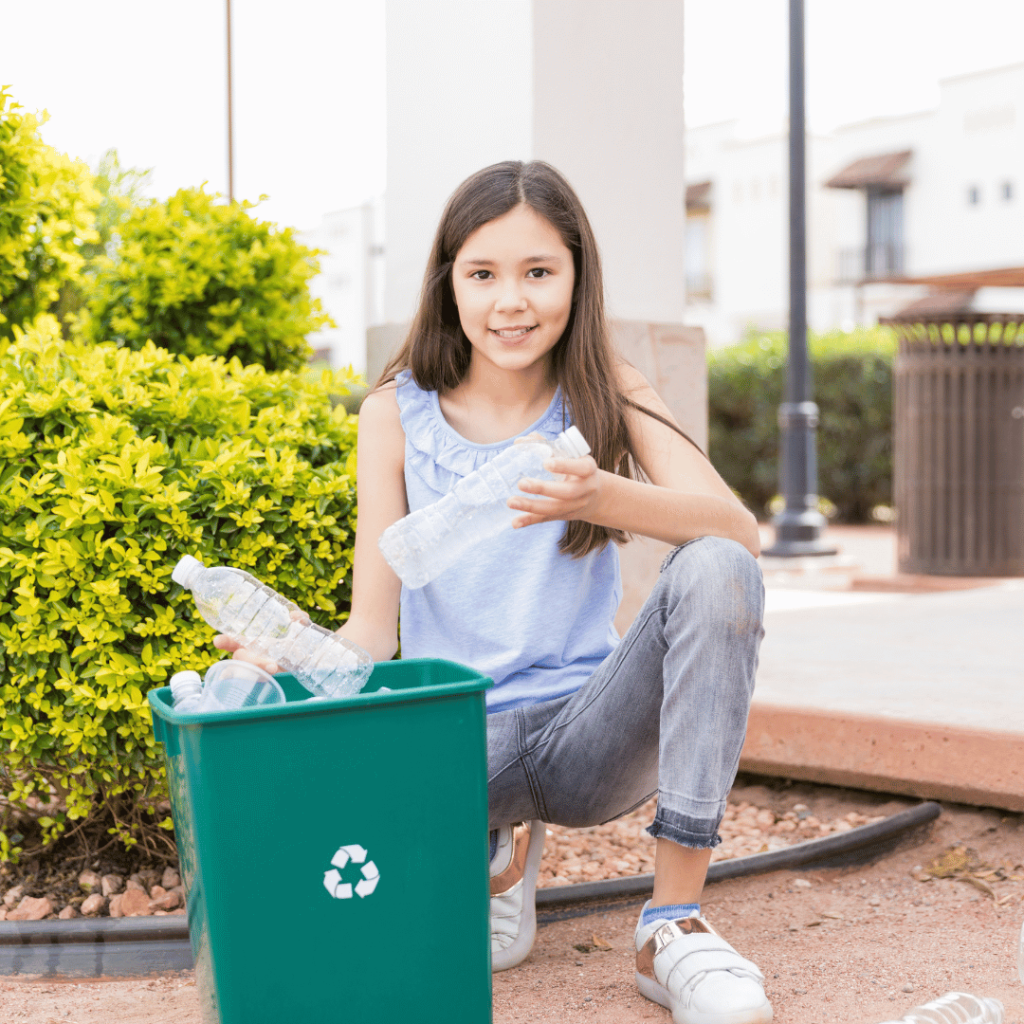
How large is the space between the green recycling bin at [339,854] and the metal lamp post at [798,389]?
299 inches

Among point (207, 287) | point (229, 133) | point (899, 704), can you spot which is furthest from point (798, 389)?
point (207, 287)

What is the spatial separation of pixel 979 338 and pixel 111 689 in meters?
6.87

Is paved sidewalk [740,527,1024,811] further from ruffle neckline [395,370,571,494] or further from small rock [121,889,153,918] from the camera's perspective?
small rock [121,889,153,918]

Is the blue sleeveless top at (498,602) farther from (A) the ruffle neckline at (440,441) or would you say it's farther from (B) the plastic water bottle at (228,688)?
(B) the plastic water bottle at (228,688)

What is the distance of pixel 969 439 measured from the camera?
7.80m

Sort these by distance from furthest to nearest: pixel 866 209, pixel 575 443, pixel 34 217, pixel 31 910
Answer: pixel 866 209, pixel 34 217, pixel 31 910, pixel 575 443

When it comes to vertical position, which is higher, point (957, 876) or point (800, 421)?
point (800, 421)

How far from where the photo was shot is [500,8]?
11.1ft

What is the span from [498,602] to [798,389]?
23.7ft

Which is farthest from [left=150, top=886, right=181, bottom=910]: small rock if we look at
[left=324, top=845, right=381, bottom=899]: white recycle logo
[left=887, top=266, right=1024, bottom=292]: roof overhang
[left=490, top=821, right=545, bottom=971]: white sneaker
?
[left=887, top=266, right=1024, bottom=292]: roof overhang

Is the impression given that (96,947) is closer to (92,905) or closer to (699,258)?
(92,905)

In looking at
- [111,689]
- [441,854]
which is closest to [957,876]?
[441,854]

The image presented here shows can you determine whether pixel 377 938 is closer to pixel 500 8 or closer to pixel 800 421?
pixel 500 8

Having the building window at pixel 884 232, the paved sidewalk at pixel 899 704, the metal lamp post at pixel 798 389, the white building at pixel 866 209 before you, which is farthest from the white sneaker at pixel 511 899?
the building window at pixel 884 232
